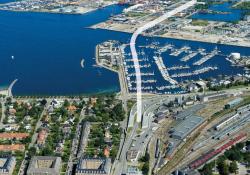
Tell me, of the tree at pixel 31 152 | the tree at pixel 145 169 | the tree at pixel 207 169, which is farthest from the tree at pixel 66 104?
the tree at pixel 207 169

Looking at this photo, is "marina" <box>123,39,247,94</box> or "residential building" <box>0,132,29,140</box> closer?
"residential building" <box>0,132,29,140</box>

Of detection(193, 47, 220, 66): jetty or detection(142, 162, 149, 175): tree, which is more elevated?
detection(142, 162, 149, 175): tree

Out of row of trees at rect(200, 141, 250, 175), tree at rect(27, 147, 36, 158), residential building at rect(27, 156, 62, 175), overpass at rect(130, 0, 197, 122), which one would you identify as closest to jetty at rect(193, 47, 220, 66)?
overpass at rect(130, 0, 197, 122)

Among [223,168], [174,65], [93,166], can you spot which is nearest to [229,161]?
[223,168]

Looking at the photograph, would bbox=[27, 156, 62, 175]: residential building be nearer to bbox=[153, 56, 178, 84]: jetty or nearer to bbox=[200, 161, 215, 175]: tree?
bbox=[200, 161, 215, 175]: tree

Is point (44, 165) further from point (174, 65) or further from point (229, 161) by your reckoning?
point (174, 65)

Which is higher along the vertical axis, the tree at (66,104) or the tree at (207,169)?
the tree at (207,169)

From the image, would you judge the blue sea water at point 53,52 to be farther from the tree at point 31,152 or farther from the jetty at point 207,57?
the tree at point 31,152

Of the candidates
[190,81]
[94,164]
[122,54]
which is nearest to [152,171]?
[94,164]

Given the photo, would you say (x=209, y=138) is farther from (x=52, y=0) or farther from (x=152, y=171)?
(x=52, y=0)
